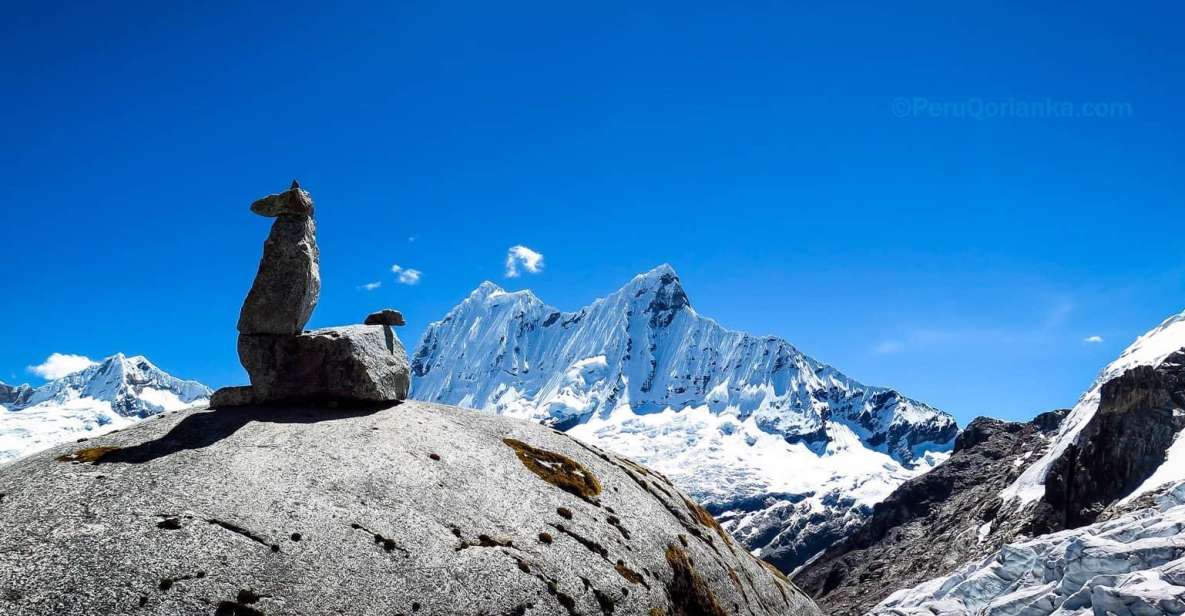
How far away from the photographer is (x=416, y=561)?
23.6 meters

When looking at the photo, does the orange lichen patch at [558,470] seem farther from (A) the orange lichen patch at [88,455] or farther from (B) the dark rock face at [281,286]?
(A) the orange lichen patch at [88,455]

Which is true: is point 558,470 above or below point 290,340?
below

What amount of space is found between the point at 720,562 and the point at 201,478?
19447mm

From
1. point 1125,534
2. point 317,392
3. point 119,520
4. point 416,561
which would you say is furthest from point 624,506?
point 1125,534

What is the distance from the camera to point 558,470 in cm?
3200

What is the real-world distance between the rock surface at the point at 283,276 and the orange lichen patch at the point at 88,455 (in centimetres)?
664

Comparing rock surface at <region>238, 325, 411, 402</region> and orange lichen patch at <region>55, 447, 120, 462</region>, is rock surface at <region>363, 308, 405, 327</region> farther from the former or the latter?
orange lichen patch at <region>55, 447, 120, 462</region>

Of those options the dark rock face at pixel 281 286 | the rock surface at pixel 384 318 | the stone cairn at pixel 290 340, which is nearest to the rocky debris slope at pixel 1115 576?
the rock surface at pixel 384 318

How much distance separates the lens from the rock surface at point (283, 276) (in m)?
30.3

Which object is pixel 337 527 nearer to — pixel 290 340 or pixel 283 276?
pixel 290 340

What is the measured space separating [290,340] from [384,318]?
13.2 ft

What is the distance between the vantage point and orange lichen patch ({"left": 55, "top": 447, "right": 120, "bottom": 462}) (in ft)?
80.7

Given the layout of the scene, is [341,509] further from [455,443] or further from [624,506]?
[624,506]

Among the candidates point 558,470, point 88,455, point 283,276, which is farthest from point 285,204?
point 558,470
